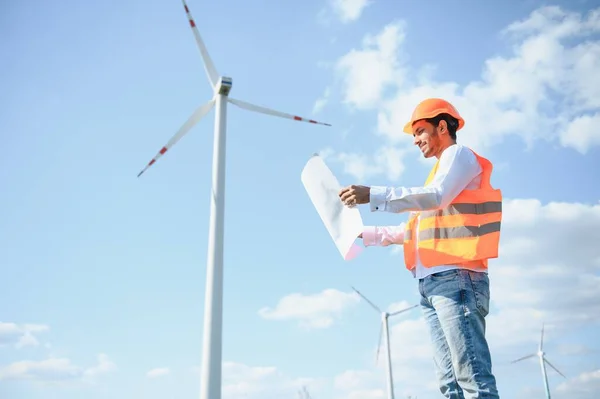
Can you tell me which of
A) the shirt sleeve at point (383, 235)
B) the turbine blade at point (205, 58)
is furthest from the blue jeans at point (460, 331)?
the turbine blade at point (205, 58)

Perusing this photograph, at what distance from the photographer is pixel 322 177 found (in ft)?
19.7

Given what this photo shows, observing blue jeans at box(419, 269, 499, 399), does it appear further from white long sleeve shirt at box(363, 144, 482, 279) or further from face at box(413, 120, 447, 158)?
face at box(413, 120, 447, 158)

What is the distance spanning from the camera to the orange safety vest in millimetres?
5027

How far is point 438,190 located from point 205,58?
1710 centimetres

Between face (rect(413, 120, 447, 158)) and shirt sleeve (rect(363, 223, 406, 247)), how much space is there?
3.08 feet

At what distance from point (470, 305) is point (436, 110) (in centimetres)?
211

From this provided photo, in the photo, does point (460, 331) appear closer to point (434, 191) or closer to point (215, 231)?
point (434, 191)

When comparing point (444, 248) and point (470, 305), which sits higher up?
point (444, 248)

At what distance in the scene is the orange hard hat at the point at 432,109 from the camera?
18.9 feet

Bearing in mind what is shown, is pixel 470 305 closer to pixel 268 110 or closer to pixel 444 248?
pixel 444 248

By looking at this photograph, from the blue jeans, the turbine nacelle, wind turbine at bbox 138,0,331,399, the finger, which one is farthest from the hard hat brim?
the turbine nacelle

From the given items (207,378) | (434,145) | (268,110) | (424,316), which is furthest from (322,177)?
(268,110)

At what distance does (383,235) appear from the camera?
20.6 ft

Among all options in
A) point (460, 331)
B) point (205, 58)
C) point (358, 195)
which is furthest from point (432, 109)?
point (205, 58)
